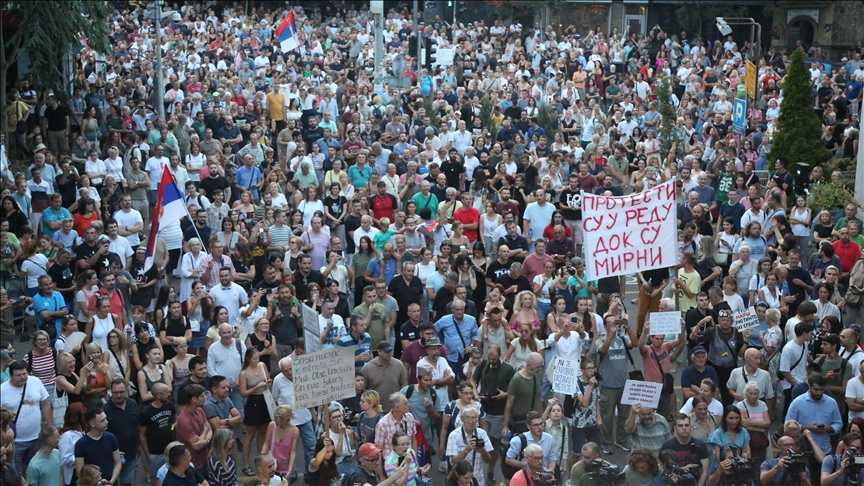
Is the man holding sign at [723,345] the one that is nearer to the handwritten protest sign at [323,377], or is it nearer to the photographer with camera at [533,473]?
the photographer with camera at [533,473]

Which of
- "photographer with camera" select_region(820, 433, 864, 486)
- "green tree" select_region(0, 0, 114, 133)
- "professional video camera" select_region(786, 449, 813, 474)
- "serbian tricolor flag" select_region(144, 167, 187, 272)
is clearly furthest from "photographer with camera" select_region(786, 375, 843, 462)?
"green tree" select_region(0, 0, 114, 133)

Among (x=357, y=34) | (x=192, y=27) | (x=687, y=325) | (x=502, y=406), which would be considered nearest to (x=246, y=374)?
(x=502, y=406)

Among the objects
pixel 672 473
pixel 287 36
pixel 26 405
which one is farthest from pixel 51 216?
pixel 287 36

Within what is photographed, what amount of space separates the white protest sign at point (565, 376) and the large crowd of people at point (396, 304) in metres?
0.26

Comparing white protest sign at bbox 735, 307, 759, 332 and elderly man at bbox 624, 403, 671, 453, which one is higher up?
white protest sign at bbox 735, 307, 759, 332

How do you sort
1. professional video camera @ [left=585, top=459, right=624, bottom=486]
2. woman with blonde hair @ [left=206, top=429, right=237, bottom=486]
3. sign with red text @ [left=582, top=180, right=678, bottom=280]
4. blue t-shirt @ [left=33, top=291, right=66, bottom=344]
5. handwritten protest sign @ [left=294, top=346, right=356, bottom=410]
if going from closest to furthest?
professional video camera @ [left=585, top=459, right=624, bottom=486] < woman with blonde hair @ [left=206, top=429, right=237, bottom=486] < handwritten protest sign @ [left=294, top=346, right=356, bottom=410] < sign with red text @ [left=582, top=180, right=678, bottom=280] < blue t-shirt @ [left=33, top=291, right=66, bottom=344]

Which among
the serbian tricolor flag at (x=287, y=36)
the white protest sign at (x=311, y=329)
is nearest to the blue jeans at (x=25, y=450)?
the white protest sign at (x=311, y=329)

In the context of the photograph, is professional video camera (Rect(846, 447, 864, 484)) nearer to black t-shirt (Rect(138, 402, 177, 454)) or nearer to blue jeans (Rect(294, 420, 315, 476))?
blue jeans (Rect(294, 420, 315, 476))

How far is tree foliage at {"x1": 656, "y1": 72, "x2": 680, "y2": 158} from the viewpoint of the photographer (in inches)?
936

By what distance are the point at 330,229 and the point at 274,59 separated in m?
17.7

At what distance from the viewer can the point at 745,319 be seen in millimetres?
13984

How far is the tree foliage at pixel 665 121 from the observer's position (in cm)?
2377

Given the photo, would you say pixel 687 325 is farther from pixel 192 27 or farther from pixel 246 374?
pixel 192 27

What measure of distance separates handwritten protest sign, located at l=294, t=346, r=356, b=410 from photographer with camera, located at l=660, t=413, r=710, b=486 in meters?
3.04
